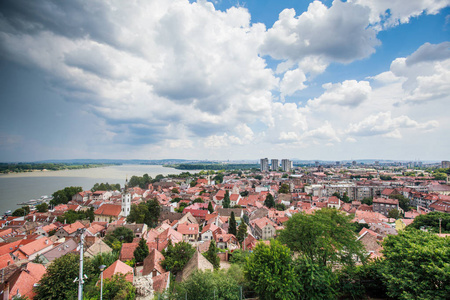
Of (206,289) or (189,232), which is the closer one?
(206,289)

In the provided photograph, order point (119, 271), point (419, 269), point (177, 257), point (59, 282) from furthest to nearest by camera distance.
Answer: point (177, 257), point (119, 271), point (59, 282), point (419, 269)

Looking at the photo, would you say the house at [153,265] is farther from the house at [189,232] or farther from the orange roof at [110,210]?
the orange roof at [110,210]

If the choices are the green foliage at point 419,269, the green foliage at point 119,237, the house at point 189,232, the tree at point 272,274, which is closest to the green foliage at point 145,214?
the green foliage at point 119,237

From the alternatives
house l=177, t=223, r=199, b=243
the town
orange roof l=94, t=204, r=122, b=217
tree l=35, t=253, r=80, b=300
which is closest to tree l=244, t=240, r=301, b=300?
the town

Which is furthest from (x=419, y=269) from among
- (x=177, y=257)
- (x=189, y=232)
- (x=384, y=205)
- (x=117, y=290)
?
(x=384, y=205)

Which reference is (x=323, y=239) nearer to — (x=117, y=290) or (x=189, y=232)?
(x=117, y=290)

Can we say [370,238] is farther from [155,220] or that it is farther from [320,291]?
[155,220]

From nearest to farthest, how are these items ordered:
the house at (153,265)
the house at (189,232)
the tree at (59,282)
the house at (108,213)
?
the tree at (59,282) → the house at (153,265) → the house at (189,232) → the house at (108,213)
